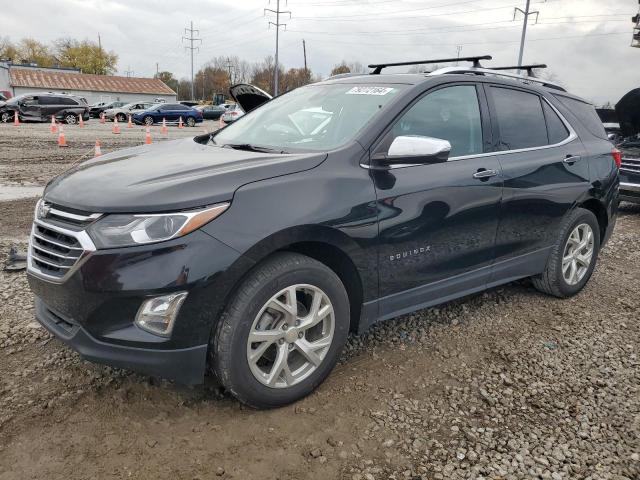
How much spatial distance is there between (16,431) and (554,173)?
12.7ft

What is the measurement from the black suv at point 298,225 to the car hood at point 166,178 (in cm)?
1

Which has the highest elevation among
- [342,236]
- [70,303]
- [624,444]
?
[342,236]

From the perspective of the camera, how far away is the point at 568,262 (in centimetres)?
441

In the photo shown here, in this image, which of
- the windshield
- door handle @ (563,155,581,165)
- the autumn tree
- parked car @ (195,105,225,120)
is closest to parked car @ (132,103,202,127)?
parked car @ (195,105,225,120)

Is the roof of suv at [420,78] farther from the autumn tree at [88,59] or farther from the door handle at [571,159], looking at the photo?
the autumn tree at [88,59]

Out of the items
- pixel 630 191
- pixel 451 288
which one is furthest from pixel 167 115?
pixel 451 288

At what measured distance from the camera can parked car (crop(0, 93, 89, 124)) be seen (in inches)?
1009

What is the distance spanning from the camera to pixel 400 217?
9.68ft

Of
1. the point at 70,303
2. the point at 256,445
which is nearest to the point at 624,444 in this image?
the point at 256,445

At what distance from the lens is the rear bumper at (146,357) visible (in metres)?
2.36

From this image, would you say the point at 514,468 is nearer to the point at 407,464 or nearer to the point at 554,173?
the point at 407,464

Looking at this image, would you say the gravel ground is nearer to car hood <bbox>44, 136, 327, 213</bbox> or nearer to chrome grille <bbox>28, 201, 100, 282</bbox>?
chrome grille <bbox>28, 201, 100, 282</bbox>

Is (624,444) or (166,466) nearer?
(166,466)

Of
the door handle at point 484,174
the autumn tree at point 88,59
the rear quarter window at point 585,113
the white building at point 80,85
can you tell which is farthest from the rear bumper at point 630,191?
the autumn tree at point 88,59
